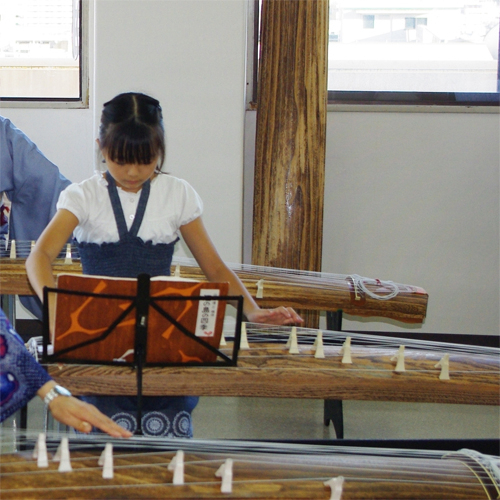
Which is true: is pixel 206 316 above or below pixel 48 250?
below

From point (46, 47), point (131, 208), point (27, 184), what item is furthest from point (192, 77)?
point (131, 208)

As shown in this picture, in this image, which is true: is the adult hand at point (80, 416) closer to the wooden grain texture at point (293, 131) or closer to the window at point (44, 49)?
the wooden grain texture at point (293, 131)

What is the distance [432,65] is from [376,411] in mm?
1808

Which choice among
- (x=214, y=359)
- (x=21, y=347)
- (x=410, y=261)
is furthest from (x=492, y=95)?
(x=21, y=347)

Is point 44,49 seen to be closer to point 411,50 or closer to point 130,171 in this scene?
point 411,50

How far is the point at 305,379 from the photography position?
1543mm

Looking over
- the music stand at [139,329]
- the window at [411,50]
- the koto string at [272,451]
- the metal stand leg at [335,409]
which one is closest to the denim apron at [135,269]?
the music stand at [139,329]

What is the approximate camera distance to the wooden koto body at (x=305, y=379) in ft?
4.79

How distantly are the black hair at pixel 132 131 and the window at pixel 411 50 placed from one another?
204 cm

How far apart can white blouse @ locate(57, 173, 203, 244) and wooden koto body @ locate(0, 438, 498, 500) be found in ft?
2.28

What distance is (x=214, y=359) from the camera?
4.83 ft

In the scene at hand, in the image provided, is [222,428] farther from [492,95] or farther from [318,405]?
[492,95]

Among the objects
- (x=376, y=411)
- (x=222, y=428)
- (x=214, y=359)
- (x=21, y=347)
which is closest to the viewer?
(x=21, y=347)

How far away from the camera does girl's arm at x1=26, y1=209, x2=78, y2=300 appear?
1641 millimetres
